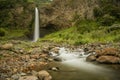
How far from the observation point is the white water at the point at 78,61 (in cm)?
2626

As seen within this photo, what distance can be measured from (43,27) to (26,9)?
8.47 metres

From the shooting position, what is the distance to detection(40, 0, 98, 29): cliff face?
71688mm

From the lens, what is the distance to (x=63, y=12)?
74312 millimetres

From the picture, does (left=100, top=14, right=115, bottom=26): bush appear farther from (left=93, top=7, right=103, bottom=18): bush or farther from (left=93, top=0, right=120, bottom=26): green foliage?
(left=93, top=7, right=103, bottom=18): bush

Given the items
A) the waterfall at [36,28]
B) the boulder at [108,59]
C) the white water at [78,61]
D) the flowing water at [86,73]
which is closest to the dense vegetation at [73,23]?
the waterfall at [36,28]

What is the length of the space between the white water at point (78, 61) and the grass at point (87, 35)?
32.6ft

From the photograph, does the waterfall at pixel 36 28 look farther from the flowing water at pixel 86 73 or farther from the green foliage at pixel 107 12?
the flowing water at pixel 86 73

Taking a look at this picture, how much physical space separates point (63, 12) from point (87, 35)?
824 inches

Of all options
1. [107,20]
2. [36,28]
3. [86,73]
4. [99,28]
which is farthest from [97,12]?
[86,73]

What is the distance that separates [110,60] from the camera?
93.1 ft

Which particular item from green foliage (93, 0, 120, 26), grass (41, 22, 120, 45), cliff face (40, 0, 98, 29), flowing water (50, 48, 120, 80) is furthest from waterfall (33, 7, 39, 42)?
flowing water (50, 48, 120, 80)

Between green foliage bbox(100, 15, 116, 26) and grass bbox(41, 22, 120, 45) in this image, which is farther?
green foliage bbox(100, 15, 116, 26)

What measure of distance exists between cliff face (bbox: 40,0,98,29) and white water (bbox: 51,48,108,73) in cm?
3263

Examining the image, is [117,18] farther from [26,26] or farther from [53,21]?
[26,26]
